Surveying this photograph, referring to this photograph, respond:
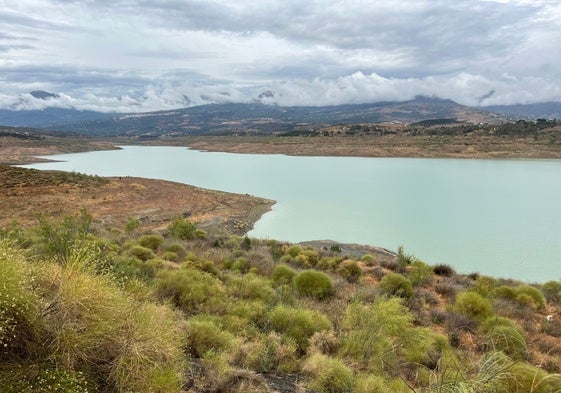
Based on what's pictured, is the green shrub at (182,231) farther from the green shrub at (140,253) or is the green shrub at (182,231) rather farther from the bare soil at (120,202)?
the green shrub at (140,253)

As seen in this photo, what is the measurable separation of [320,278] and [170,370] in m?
8.08

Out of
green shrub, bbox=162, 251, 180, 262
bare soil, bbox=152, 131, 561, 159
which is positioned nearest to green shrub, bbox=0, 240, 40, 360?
green shrub, bbox=162, 251, 180, 262

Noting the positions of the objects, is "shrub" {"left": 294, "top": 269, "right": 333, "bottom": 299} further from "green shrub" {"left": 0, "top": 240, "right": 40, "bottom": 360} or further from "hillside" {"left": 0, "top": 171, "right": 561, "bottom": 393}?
"green shrub" {"left": 0, "top": 240, "right": 40, "bottom": 360}

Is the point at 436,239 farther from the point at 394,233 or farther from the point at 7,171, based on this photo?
the point at 7,171

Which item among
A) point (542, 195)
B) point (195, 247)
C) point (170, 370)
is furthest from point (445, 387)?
point (542, 195)

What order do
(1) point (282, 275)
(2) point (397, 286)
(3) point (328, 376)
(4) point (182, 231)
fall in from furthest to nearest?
(4) point (182, 231)
(2) point (397, 286)
(1) point (282, 275)
(3) point (328, 376)

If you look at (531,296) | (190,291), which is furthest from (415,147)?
(190,291)

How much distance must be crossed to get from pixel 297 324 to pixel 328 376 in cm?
222

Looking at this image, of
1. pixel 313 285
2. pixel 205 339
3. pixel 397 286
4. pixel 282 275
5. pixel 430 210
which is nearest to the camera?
pixel 205 339

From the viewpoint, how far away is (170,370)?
4.38 metres

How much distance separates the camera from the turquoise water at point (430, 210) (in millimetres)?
22062

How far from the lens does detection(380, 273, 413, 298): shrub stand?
1283 cm

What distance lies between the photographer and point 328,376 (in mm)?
6121

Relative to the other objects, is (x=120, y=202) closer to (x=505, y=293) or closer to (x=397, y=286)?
(x=397, y=286)
